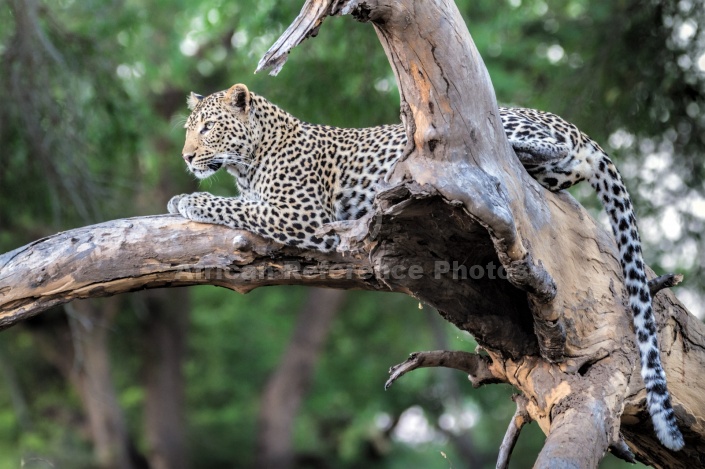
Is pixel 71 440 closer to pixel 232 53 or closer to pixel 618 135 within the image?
pixel 232 53

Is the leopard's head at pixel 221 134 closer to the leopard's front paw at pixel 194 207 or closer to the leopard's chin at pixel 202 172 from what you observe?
the leopard's chin at pixel 202 172

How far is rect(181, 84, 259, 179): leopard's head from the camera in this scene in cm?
Answer: 663

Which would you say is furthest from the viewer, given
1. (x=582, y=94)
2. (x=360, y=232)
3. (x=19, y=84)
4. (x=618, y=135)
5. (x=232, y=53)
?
(x=232, y=53)

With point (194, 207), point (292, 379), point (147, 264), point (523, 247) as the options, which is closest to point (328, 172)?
point (194, 207)

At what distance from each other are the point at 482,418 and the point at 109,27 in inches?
639

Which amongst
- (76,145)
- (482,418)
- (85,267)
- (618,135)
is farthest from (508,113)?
(482,418)

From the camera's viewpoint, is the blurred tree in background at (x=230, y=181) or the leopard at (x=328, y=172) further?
the blurred tree in background at (x=230, y=181)

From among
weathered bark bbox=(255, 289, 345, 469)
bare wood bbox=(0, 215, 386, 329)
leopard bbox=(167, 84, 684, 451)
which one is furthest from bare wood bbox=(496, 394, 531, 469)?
weathered bark bbox=(255, 289, 345, 469)

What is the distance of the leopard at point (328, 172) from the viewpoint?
576 centimetres

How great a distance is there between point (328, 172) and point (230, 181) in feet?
32.5

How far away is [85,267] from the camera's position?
589 centimetres

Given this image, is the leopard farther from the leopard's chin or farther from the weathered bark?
the weathered bark

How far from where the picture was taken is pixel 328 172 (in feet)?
21.7

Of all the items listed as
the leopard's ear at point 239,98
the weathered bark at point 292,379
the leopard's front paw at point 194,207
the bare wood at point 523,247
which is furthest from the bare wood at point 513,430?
the weathered bark at point 292,379
